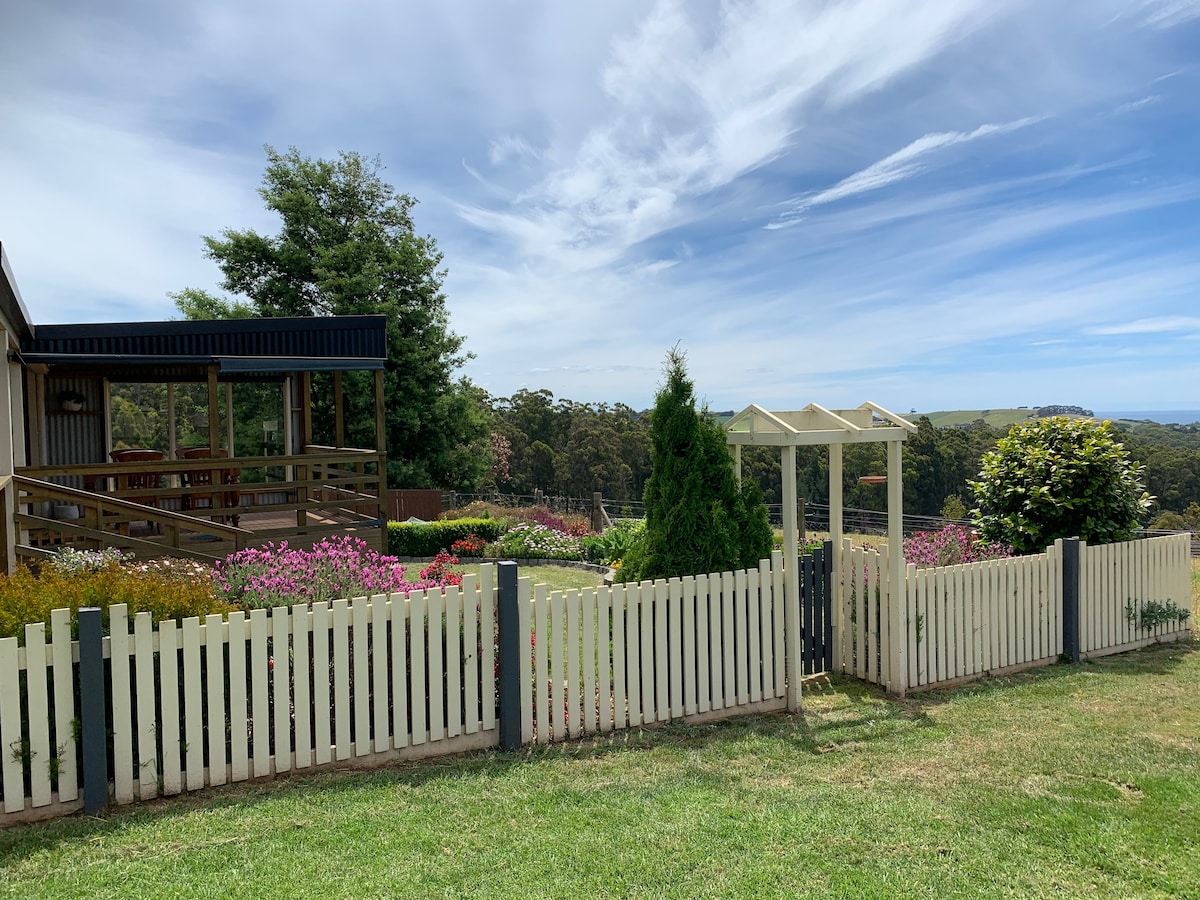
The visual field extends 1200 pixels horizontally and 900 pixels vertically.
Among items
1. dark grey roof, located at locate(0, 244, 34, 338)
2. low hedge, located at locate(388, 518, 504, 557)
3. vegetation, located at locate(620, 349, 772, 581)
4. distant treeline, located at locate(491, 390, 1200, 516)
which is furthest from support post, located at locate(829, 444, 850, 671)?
distant treeline, located at locate(491, 390, 1200, 516)

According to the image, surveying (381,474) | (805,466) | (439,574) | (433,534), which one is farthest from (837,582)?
(805,466)

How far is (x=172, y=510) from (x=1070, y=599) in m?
12.8

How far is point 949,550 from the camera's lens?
28.1 ft

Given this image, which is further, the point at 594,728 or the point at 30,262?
the point at 30,262

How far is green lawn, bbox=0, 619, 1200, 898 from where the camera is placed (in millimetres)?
3299

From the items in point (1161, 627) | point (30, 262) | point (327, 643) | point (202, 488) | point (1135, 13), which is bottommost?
point (1161, 627)

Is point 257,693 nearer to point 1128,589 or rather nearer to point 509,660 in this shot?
point 509,660

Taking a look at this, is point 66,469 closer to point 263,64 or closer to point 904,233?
point 263,64

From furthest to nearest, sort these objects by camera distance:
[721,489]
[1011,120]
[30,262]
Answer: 1. [1011,120]
2. [30,262]
3. [721,489]

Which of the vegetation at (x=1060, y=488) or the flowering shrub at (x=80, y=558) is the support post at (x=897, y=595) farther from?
the flowering shrub at (x=80, y=558)

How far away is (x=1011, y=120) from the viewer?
15914 millimetres

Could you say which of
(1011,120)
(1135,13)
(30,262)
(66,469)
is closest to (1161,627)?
(1135,13)

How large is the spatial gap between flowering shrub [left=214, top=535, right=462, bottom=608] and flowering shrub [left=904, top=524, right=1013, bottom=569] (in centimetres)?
530

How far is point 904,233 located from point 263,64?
17716mm
